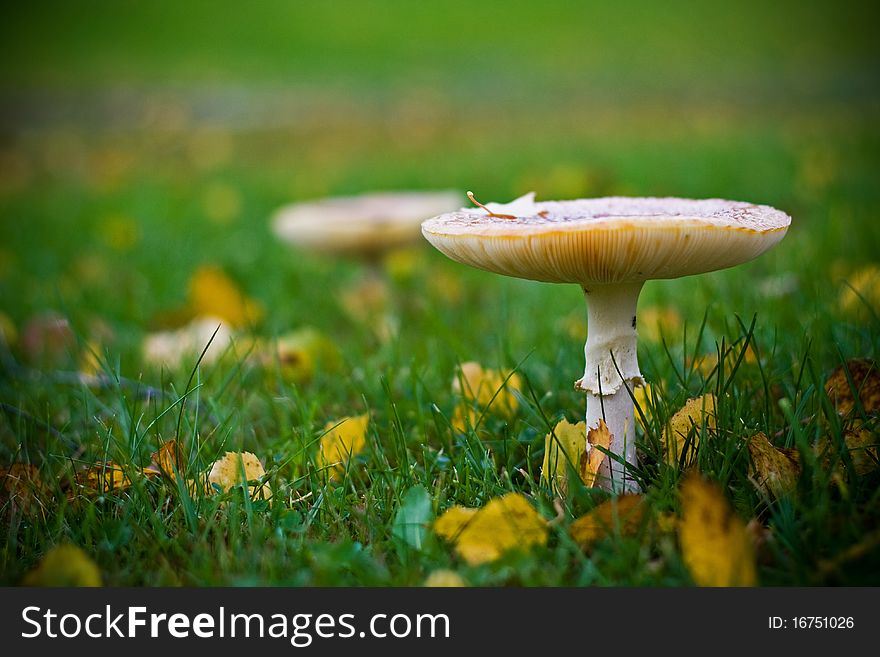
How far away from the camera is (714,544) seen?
4.36ft

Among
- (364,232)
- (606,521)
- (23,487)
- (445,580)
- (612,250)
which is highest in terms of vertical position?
(364,232)

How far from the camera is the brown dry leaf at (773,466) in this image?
5.19 ft

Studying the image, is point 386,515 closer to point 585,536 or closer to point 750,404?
point 585,536

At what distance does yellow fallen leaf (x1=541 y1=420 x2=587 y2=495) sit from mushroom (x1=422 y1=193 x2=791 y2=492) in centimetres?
3

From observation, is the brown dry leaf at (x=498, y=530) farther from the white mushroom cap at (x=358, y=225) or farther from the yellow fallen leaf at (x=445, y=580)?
the white mushroom cap at (x=358, y=225)

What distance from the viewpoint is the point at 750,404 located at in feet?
6.32

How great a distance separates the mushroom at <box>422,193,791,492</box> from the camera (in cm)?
140

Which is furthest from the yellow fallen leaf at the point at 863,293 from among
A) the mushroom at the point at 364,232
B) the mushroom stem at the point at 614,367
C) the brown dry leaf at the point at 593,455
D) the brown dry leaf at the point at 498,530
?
the mushroom at the point at 364,232

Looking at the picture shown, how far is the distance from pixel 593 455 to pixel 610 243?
516 mm

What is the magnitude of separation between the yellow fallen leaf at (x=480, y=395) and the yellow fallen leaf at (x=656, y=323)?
0.70 m

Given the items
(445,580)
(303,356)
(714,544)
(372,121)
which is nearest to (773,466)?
(714,544)

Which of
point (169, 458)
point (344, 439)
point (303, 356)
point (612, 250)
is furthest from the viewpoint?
point (303, 356)

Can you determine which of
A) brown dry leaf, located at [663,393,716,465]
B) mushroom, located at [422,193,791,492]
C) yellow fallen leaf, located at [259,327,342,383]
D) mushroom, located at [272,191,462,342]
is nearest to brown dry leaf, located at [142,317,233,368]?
yellow fallen leaf, located at [259,327,342,383]

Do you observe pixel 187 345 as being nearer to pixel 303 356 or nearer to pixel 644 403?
pixel 303 356
